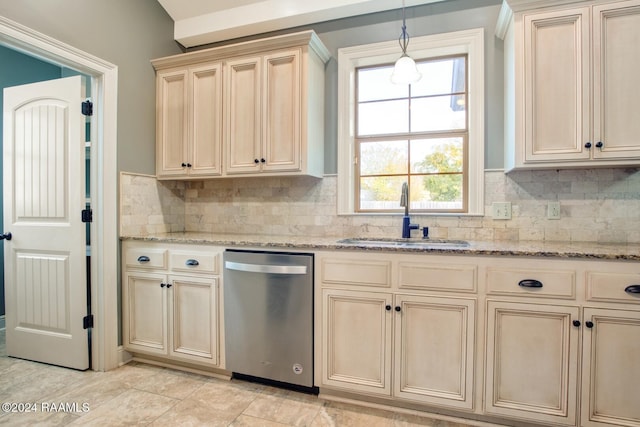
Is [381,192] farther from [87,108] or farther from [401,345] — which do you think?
[87,108]

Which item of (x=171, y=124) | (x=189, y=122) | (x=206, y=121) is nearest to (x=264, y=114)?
(x=206, y=121)

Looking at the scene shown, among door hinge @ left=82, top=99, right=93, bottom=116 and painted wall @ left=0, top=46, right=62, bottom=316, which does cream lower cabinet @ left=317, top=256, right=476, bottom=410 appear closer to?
door hinge @ left=82, top=99, right=93, bottom=116

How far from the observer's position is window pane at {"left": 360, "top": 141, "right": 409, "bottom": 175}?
251cm

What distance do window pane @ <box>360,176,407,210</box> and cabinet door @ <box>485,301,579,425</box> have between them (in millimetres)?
1070

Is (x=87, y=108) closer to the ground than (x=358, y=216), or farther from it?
farther from it

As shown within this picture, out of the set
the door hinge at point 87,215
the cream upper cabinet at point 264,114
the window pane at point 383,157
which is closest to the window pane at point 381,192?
the window pane at point 383,157

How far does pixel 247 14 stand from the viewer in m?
2.62

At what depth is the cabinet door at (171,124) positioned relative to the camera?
2.62m

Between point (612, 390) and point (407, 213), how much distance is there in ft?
4.51

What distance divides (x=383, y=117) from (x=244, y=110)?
3.54 ft

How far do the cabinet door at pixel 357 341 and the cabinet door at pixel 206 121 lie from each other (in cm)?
141

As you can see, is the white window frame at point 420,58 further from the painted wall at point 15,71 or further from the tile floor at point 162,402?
the painted wall at point 15,71

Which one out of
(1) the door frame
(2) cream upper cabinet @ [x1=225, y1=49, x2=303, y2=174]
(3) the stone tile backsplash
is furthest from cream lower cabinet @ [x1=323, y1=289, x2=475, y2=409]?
(1) the door frame

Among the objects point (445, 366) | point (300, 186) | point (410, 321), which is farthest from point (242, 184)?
point (445, 366)
